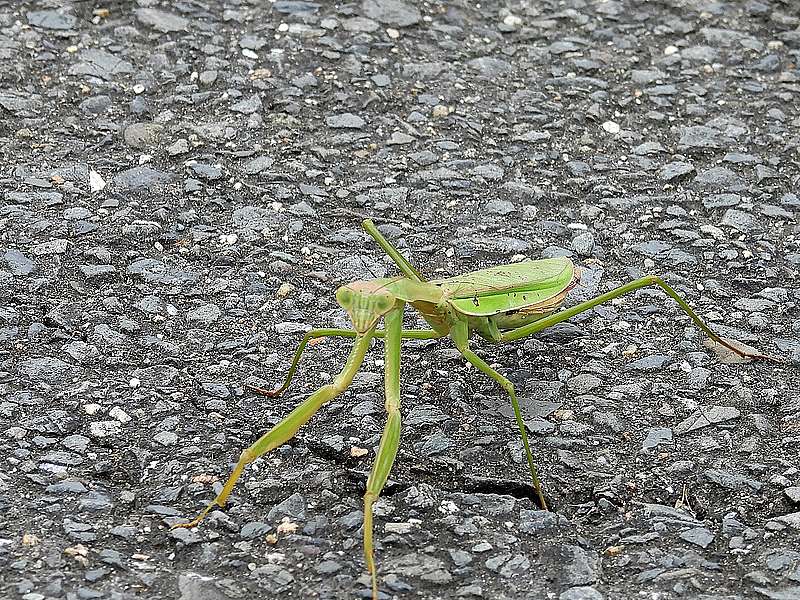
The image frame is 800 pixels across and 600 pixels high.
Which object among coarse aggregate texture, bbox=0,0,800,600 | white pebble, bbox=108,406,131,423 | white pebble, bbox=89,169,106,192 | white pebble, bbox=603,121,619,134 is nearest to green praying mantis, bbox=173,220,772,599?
coarse aggregate texture, bbox=0,0,800,600

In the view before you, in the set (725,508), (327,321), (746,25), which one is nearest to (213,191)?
(327,321)

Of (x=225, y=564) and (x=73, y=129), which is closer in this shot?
(x=225, y=564)

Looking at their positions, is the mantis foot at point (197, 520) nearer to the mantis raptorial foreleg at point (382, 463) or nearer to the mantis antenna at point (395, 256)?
the mantis raptorial foreleg at point (382, 463)

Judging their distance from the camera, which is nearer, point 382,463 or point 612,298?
point 382,463

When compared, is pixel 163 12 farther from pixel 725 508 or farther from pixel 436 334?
pixel 725 508

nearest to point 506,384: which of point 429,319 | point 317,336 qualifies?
point 429,319

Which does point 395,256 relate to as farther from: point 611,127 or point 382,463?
point 611,127
